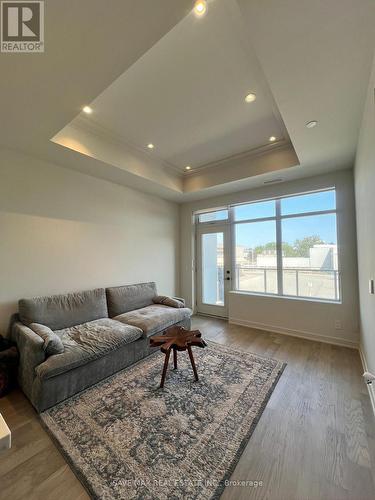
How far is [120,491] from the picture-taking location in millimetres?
1220

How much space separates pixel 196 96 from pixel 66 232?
248cm

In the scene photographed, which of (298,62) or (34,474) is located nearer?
(34,474)

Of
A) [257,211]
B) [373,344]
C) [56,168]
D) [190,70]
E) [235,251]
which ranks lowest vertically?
[373,344]

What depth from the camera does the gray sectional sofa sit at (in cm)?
192

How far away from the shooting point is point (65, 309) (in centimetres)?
276

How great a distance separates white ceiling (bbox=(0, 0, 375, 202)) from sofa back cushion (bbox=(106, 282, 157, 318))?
1897mm

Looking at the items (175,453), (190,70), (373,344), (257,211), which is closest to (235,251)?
(257,211)

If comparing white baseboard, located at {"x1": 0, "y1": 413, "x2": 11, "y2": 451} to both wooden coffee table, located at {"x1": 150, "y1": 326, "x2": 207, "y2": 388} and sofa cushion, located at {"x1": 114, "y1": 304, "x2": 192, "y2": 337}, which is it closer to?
wooden coffee table, located at {"x1": 150, "y1": 326, "x2": 207, "y2": 388}

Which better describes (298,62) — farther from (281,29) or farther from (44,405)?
(44,405)

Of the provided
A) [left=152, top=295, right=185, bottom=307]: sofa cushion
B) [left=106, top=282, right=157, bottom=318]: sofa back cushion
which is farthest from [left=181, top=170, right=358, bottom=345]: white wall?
[left=106, top=282, right=157, bottom=318]: sofa back cushion

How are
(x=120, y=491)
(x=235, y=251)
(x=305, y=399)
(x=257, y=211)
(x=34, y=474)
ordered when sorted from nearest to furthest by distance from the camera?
(x=120, y=491) < (x=34, y=474) < (x=305, y=399) < (x=257, y=211) < (x=235, y=251)

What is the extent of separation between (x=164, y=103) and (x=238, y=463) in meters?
3.28

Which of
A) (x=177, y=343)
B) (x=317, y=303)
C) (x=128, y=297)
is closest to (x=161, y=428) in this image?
(x=177, y=343)

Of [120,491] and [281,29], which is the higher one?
[281,29]
